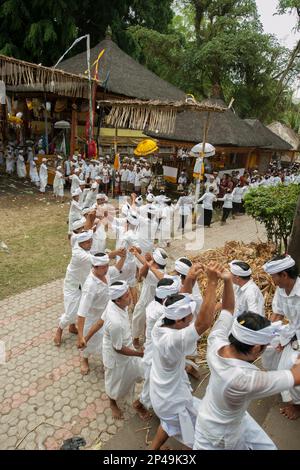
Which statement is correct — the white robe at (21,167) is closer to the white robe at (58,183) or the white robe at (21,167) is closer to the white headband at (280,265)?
the white robe at (58,183)

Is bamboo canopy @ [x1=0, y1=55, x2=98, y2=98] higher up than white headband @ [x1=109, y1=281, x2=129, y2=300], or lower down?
higher up

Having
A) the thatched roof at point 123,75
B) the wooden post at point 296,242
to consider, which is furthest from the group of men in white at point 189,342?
the thatched roof at point 123,75

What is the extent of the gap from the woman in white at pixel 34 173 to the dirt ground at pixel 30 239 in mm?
1098

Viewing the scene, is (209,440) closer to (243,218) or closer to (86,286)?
(86,286)

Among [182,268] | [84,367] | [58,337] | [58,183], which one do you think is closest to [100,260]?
[182,268]

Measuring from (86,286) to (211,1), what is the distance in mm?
28201

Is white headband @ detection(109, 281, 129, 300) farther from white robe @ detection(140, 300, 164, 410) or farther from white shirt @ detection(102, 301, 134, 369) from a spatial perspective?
white robe @ detection(140, 300, 164, 410)

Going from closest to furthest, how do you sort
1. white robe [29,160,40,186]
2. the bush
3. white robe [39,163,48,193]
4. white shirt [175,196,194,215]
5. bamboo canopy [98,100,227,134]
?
1. the bush
2. bamboo canopy [98,100,227,134]
3. white shirt [175,196,194,215]
4. white robe [39,163,48,193]
5. white robe [29,160,40,186]

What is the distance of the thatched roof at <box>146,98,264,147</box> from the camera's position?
57.1 feet

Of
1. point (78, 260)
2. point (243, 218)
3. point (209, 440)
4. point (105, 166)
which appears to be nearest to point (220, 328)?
point (209, 440)

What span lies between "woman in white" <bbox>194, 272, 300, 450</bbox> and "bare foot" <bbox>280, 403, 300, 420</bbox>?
2.96ft

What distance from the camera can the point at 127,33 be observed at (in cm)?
2383

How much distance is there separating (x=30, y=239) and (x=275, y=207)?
21.4ft

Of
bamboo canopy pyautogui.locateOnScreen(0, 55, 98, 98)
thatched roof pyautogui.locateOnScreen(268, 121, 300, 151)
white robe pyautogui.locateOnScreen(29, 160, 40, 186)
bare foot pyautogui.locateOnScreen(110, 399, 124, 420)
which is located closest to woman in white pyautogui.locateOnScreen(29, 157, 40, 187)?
white robe pyautogui.locateOnScreen(29, 160, 40, 186)
